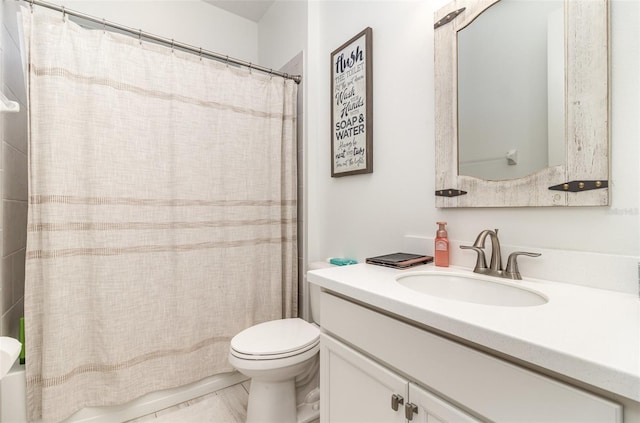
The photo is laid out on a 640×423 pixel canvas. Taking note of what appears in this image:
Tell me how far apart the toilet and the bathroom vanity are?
32 cm

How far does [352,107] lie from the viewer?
1.54 m

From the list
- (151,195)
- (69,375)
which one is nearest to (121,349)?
(69,375)

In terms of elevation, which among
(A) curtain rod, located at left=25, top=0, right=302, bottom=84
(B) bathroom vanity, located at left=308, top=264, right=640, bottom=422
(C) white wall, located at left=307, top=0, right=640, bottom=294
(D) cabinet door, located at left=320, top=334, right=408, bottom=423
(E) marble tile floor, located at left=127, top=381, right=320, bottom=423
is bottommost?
(E) marble tile floor, located at left=127, top=381, right=320, bottom=423

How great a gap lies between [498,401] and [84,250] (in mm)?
1633

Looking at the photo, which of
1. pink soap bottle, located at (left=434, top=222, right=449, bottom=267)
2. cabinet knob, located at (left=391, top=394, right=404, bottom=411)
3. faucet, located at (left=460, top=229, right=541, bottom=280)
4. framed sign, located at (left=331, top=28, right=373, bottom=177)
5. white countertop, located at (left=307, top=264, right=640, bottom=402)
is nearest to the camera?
white countertop, located at (left=307, top=264, right=640, bottom=402)

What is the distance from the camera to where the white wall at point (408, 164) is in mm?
735

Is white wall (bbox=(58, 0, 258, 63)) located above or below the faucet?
above

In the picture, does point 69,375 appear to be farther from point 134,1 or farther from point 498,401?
point 134,1

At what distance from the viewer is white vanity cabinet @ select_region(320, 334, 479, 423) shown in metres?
0.67

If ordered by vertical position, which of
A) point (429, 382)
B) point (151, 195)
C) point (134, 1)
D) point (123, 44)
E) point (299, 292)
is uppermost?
point (134, 1)

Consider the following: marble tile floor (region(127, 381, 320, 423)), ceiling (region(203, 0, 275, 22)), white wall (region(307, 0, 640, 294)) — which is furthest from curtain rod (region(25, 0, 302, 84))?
Result: marble tile floor (region(127, 381, 320, 423))

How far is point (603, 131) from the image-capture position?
76 centimetres

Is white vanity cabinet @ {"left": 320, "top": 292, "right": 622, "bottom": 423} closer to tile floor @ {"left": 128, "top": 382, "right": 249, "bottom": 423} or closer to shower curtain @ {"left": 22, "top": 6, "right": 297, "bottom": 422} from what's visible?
tile floor @ {"left": 128, "top": 382, "right": 249, "bottom": 423}

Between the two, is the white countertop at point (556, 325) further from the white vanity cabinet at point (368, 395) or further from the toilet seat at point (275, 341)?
the toilet seat at point (275, 341)
